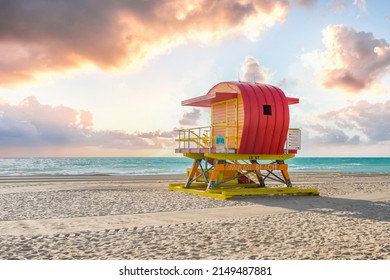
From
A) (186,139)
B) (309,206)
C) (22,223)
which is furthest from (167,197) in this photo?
(22,223)

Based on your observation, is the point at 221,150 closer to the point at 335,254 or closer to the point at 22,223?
the point at 22,223

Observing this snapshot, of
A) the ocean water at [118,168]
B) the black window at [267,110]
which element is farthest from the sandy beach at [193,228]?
the ocean water at [118,168]

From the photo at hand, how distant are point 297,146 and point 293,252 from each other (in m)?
12.1

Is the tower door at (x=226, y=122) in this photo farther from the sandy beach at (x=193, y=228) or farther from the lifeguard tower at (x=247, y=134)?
the sandy beach at (x=193, y=228)

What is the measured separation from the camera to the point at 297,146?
2019 cm

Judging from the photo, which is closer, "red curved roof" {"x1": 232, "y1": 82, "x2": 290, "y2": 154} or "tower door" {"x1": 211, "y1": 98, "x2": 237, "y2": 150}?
"red curved roof" {"x1": 232, "y1": 82, "x2": 290, "y2": 154}

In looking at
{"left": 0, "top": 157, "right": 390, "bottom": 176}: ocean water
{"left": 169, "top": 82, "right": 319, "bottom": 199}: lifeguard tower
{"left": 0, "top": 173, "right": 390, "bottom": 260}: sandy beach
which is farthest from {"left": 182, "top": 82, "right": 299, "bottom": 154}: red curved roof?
{"left": 0, "top": 157, "right": 390, "bottom": 176}: ocean water

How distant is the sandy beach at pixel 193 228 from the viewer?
8500 millimetres

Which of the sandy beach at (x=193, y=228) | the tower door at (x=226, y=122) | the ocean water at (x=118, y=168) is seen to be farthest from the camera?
the ocean water at (x=118, y=168)

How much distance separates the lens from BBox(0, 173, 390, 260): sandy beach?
850 cm

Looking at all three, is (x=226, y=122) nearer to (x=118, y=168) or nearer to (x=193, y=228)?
(x=193, y=228)

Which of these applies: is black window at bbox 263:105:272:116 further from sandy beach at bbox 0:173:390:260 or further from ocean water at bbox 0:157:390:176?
ocean water at bbox 0:157:390:176

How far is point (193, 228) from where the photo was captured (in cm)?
1106

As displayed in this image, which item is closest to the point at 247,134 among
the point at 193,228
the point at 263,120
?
the point at 263,120
